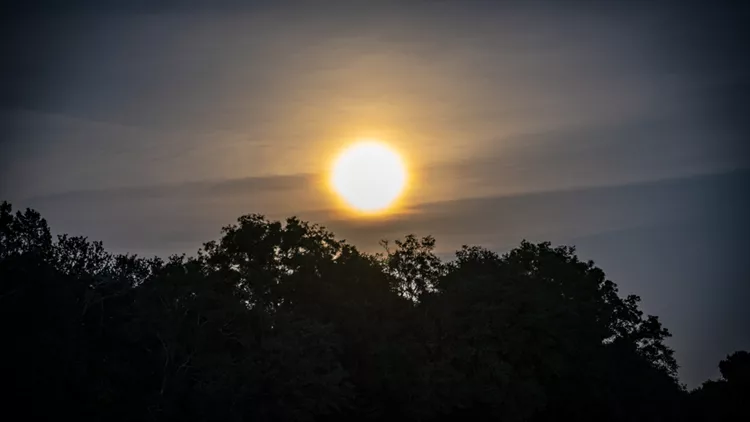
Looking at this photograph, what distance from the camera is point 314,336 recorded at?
51.0 m

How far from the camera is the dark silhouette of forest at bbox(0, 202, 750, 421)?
40281mm

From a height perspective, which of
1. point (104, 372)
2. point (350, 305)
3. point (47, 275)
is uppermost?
point (350, 305)

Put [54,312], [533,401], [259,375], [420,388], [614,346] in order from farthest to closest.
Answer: [614,346] < [533,401] < [420,388] < [259,375] < [54,312]

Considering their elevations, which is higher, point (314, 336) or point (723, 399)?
point (723, 399)

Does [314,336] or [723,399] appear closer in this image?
[314,336]

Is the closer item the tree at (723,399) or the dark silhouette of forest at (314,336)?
the dark silhouette of forest at (314,336)

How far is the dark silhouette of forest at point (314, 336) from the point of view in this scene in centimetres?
4028

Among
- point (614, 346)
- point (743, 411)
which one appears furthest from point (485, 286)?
point (743, 411)

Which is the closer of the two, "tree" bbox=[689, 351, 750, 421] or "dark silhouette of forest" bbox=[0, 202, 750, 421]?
"dark silhouette of forest" bbox=[0, 202, 750, 421]

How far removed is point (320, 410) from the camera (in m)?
49.9

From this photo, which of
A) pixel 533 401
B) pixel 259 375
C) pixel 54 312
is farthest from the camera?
pixel 533 401

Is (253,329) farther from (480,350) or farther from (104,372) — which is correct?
(480,350)

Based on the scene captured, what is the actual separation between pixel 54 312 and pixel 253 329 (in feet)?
41.2

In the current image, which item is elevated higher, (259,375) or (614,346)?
(614,346)
